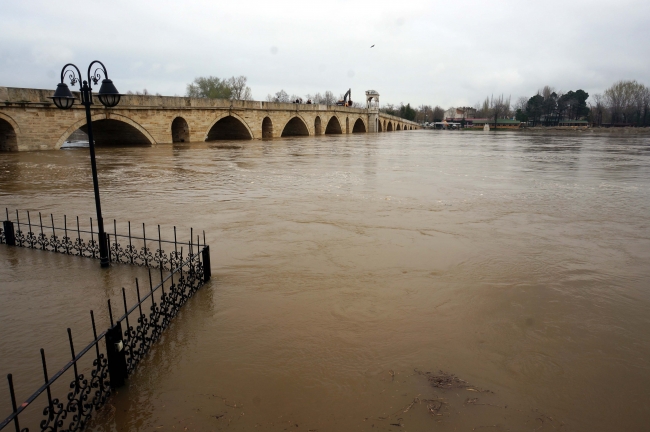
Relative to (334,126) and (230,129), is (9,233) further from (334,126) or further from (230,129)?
(334,126)

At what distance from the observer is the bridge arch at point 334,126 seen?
170ft

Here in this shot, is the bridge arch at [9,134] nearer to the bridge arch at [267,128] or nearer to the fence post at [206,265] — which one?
the fence post at [206,265]

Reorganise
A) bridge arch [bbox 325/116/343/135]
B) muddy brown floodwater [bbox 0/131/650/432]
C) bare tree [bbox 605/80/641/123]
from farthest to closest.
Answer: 1. bare tree [bbox 605/80/641/123]
2. bridge arch [bbox 325/116/343/135]
3. muddy brown floodwater [bbox 0/131/650/432]

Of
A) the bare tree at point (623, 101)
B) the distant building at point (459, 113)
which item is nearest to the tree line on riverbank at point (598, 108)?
the bare tree at point (623, 101)

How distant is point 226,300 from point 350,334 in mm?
1534

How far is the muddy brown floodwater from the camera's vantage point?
10.4 ft

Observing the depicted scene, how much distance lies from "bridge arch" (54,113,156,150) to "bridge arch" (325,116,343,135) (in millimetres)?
26683

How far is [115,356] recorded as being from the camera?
130 inches

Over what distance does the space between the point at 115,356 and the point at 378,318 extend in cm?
241

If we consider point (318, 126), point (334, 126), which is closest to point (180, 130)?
point (318, 126)

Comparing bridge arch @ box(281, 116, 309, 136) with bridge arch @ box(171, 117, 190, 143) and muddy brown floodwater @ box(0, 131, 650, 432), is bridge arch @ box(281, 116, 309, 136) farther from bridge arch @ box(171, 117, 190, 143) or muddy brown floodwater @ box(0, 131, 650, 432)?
muddy brown floodwater @ box(0, 131, 650, 432)

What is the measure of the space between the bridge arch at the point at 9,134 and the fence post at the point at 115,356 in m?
21.5

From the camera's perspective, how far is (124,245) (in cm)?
678

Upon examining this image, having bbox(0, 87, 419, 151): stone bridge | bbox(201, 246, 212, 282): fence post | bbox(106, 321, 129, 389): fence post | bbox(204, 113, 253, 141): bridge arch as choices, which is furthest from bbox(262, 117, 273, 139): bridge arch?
bbox(106, 321, 129, 389): fence post
